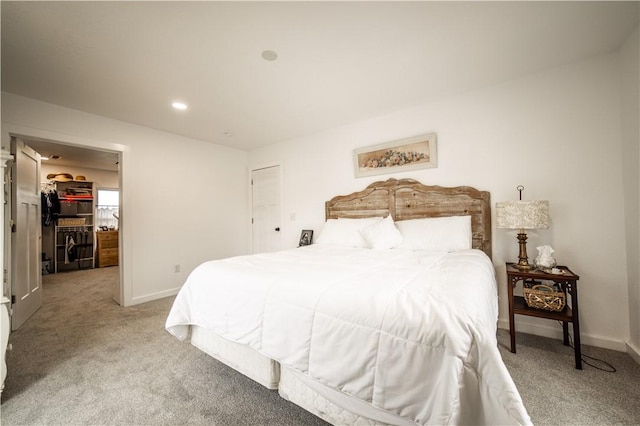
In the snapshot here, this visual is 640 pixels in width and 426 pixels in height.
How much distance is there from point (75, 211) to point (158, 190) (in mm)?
4296

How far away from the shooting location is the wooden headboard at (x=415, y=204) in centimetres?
252

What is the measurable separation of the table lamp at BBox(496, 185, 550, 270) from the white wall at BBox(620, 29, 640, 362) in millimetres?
541

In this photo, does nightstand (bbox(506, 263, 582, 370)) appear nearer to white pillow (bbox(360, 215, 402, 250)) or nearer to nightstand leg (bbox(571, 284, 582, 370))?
nightstand leg (bbox(571, 284, 582, 370))

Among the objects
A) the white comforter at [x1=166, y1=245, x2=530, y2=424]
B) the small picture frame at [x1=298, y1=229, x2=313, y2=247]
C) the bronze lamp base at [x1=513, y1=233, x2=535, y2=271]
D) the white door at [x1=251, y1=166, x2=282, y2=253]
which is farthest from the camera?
the white door at [x1=251, y1=166, x2=282, y2=253]

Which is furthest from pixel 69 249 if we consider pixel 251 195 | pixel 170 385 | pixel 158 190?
pixel 170 385

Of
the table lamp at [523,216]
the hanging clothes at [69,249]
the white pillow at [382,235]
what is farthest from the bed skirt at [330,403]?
the hanging clothes at [69,249]

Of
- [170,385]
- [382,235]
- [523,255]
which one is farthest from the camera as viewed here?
[382,235]

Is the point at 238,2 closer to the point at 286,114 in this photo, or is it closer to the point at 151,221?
the point at 286,114

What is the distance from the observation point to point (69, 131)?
113 inches

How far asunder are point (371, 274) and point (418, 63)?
6.19ft

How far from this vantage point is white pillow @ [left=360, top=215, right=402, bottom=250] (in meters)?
2.60

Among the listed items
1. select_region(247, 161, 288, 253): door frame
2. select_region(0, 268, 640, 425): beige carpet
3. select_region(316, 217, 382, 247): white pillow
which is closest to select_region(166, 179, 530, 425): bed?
select_region(0, 268, 640, 425): beige carpet

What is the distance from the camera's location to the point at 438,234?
8.06 ft

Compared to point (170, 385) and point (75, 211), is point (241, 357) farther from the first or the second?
point (75, 211)
